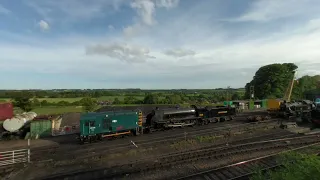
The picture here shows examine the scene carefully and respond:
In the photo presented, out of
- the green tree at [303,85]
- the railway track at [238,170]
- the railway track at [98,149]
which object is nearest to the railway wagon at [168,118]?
the railway track at [98,149]

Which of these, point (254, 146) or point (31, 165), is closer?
point (31, 165)

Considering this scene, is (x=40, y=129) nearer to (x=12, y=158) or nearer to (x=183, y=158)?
(x=12, y=158)

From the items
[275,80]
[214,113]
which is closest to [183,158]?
[214,113]

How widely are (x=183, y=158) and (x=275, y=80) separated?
237 ft

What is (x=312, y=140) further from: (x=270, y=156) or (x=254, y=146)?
(x=270, y=156)

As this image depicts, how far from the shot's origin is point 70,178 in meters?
13.8

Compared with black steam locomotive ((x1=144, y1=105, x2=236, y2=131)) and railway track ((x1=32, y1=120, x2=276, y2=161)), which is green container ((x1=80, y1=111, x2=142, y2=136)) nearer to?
railway track ((x1=32, y1=120, x2=276, y2=161))

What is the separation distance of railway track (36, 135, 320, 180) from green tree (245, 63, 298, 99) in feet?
192

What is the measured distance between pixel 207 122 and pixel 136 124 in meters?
12.3

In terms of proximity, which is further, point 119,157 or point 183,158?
point 119,157

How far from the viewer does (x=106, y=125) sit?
2409 cm

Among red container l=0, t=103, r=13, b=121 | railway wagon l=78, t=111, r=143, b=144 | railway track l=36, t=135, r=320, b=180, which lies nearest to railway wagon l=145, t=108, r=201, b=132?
railway wagon l=78, t=111, r=143, b=144

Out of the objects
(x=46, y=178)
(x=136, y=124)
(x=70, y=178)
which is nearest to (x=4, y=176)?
(x=46, y=178)

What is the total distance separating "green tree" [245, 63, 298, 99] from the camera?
75938mm
